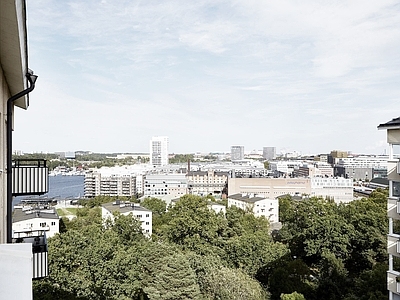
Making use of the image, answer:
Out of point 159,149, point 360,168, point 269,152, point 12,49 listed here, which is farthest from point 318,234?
point 269,152

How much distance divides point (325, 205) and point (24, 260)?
73.8ft

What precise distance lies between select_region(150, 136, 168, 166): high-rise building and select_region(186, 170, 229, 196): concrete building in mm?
64816

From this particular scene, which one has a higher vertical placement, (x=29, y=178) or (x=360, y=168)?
(x=29, y=178)

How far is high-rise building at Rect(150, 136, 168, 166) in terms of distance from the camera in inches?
5399

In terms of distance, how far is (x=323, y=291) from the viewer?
13.6 metres

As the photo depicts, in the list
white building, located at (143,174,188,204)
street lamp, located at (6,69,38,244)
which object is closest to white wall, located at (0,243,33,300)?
street lamp, located at (6,69,38,244)

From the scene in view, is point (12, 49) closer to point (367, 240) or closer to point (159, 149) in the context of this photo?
point (367, 240)

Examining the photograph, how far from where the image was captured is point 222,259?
16.7 metres

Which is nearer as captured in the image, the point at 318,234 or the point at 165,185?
the point at 318,234

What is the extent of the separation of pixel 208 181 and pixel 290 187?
1815 cm

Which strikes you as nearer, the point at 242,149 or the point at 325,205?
the point at 325,205

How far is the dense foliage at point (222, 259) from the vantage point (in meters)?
A: 12.2

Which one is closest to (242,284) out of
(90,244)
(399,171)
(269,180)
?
(90,244)

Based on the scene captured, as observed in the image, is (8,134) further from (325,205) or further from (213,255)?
(325,205)
